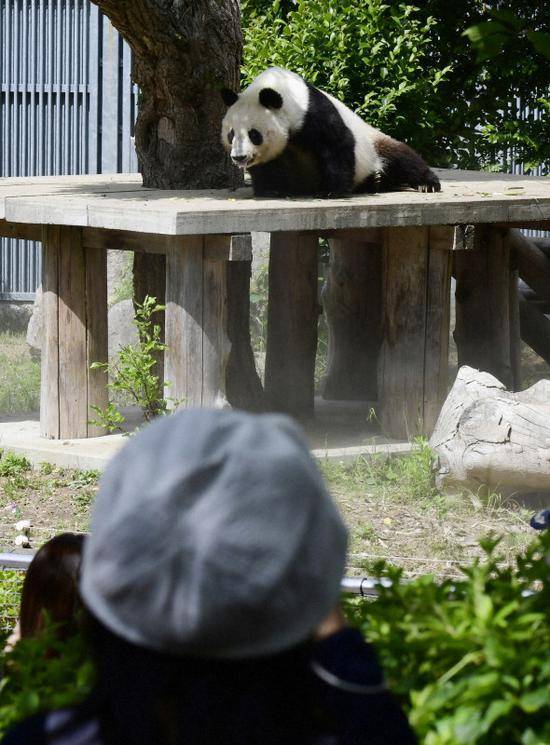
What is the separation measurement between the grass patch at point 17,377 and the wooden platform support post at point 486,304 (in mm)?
3170

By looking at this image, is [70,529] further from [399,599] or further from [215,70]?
[399,599]

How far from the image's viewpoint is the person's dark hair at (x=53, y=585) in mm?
Answer: 2398

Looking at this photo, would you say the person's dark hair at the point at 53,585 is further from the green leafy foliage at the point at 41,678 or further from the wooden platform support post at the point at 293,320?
the wooden platform support post at the point at 293,320

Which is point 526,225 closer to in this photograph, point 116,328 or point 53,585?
point 116,328

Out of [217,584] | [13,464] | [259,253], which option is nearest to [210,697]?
[217,584]

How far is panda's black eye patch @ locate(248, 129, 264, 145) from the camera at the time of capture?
6.70 metres

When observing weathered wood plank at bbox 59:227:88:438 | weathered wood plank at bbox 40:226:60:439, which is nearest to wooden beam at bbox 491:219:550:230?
weathered wood plank at bbox 59:227:88:438

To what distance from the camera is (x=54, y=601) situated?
2422 millimetres

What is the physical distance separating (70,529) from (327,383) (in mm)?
3267

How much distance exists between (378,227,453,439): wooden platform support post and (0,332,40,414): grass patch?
2906 mm

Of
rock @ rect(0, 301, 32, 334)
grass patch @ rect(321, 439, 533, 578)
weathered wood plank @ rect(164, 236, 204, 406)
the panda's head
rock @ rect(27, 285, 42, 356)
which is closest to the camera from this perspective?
grass patch @ rect(321, 439, 533, 578)

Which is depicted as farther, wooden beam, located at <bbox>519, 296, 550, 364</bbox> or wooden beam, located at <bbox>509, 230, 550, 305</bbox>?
wooden beam, located at <bbox>519, 296, 550, 364</bbox>

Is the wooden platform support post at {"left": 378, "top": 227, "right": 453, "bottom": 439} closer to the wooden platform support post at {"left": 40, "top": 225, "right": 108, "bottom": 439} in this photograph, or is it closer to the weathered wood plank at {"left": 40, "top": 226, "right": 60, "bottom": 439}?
the wooden platform support post at {"left": 40, "top": 225, "right": 108, "bottom": 439}

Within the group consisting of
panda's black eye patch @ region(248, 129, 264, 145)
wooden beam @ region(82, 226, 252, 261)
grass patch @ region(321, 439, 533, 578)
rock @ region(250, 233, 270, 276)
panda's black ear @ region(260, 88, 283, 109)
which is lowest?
grass patch @ region(321, 439, 533, 578)
